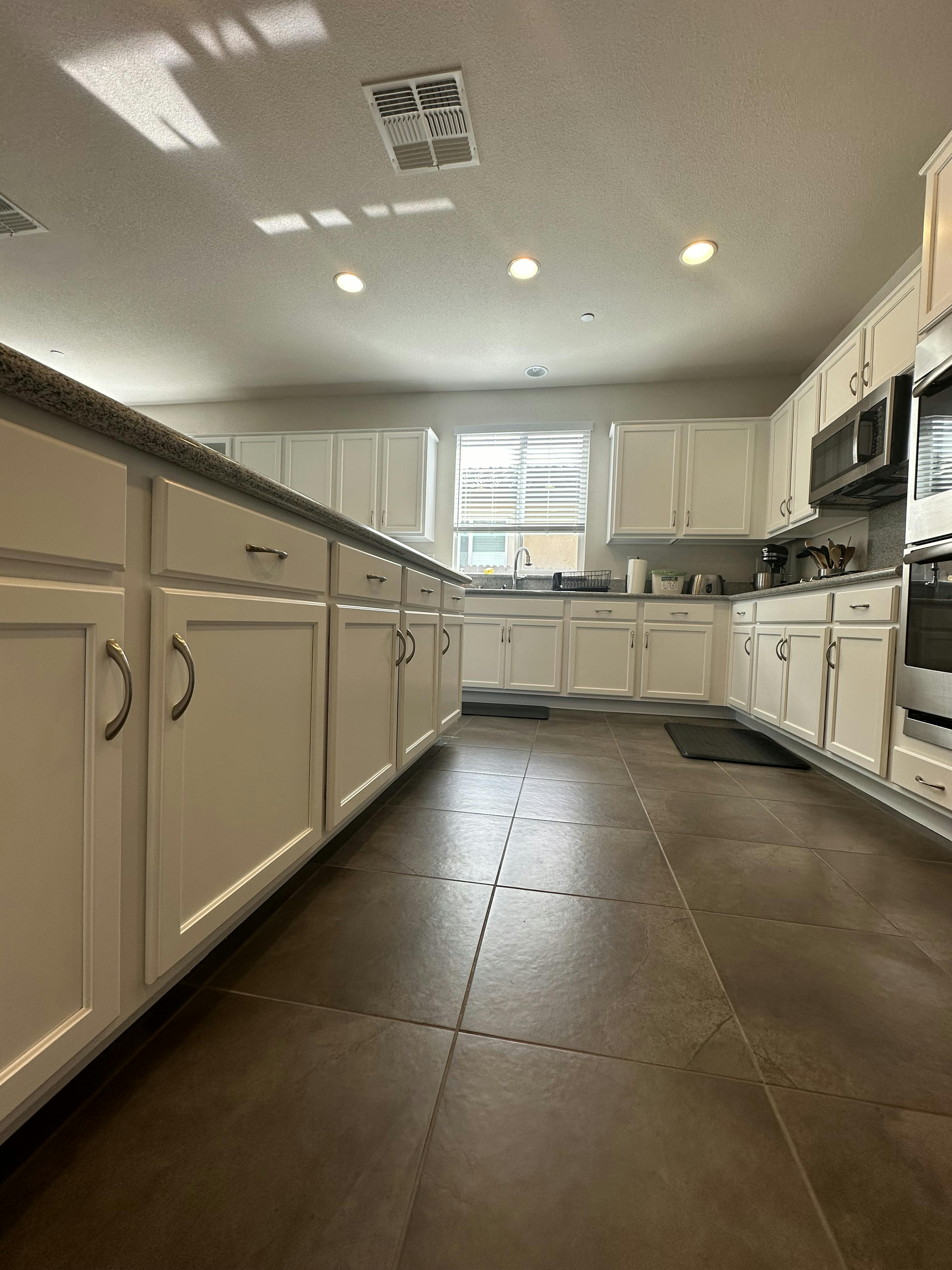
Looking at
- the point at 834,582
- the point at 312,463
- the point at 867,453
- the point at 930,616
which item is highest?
the point at 312,463

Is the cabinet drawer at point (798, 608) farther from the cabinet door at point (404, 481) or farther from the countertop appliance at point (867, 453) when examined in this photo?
the cabinet door at point (404, 481)

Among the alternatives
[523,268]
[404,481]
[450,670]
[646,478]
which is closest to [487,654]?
[450,670]

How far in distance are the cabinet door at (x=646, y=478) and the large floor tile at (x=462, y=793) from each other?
2.60 m

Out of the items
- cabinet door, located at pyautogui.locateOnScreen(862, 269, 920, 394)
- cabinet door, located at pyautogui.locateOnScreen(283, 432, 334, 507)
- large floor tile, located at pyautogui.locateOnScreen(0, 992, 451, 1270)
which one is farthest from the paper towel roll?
large floor tile, located at pyautogui.locateOnScreen(0, 992, 451, 1270)

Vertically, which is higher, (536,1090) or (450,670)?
(450,670)

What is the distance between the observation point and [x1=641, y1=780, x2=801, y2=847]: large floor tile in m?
1.64

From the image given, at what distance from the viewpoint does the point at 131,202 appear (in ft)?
8.42

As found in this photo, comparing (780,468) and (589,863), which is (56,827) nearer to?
(589,863)

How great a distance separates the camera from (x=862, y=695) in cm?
202

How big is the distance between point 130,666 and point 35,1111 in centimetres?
55

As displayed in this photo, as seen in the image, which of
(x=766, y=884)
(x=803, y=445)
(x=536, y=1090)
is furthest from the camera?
(x=803, y=445)

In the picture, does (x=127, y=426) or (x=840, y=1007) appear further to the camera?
(x=840, y=1007)

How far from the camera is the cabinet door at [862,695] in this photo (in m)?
1.87

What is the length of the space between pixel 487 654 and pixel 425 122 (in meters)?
2.88
